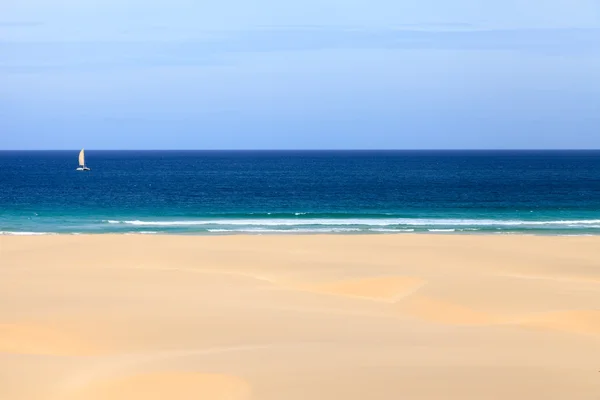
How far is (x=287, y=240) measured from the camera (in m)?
26.5

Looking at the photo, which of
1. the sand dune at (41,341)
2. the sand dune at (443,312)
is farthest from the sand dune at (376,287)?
the sand dune at (41,341)

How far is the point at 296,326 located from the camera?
11312 mm

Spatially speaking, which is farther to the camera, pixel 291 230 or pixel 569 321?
pixel 291 230

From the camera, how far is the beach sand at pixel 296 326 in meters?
8.02

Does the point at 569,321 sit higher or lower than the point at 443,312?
higher

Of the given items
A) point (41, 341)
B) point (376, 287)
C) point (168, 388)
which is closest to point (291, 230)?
point (376, 287)

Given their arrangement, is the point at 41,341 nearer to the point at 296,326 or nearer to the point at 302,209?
the point at 296,326

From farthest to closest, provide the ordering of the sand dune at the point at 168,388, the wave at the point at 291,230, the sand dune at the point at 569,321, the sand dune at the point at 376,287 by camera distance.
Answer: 1. the wave at the point at 291,230
2. the sand dune at the point at 376,287
3. the sand dune at the point at 569,321
4. the sand dune at the point at 168,388

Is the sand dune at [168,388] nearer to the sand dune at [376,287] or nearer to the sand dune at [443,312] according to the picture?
the sand dune at [443,312]

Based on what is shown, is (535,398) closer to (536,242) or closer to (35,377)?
(35,377)

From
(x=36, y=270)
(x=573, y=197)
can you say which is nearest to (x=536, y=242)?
(x=36, y=270)

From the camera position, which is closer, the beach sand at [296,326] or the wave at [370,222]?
the beach sand at [296,326]

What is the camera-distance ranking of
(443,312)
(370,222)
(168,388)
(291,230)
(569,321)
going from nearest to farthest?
(168,388)
(569,321)
(443,312)
(291,230)
(370,222)

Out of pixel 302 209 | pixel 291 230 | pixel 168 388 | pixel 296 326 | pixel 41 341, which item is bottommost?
pixel 302 209
